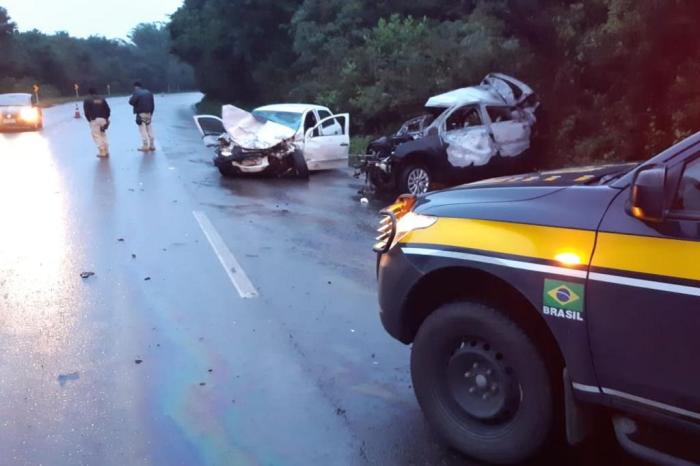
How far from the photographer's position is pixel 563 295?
11.1 feet

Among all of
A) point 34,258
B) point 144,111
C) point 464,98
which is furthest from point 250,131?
point 34,258

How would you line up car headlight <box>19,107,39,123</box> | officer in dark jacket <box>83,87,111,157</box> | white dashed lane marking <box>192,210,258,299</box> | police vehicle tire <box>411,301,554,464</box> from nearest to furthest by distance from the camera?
police vehicle tire <box>411,301,554,464</box>, white dashed lane marking <box>192,210,258,299</box>, officer in dark jacket <box>83,87,111,157</box>, car headlight <box>19,107,39,123</box>

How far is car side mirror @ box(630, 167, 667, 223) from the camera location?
3000 mm

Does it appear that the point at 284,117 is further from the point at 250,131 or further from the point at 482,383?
the point at 482,383

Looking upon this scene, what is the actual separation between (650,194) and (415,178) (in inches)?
420

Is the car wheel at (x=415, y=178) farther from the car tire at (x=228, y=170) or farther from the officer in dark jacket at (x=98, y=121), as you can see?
the officer in dark jacket at (x=98, y=121)

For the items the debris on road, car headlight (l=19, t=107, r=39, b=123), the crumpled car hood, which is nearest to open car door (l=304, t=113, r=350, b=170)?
the crumpled car hood

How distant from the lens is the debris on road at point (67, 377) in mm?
5016

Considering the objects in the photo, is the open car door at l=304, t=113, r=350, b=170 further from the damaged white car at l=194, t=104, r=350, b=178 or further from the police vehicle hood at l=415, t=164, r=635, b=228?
the police vehicle hood at l=415, t=164, r=635, b=228

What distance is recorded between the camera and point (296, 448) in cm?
409

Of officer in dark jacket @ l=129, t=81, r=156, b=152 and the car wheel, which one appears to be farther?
officer in dark jacket @ l=129, t=81, r=156, b=152

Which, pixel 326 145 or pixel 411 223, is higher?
pixel 411 223

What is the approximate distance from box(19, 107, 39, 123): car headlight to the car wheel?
2266cm

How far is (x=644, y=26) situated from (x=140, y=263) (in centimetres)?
930
